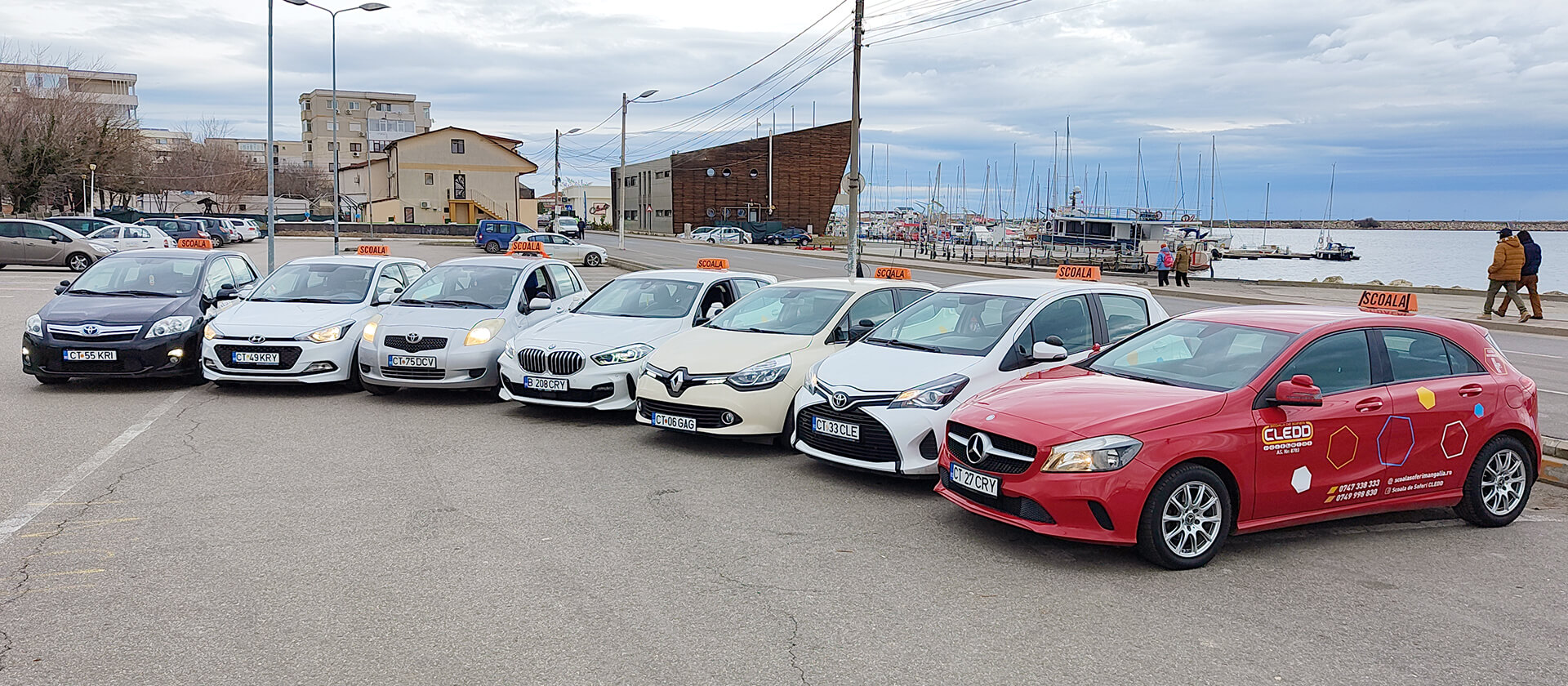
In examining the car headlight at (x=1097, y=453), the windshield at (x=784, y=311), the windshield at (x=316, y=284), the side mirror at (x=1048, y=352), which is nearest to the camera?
the car headlight at (x=1097, y=453)

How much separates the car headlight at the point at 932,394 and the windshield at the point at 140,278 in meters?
8.85

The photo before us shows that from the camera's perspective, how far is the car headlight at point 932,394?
292 inches

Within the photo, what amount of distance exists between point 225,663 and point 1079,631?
349cm

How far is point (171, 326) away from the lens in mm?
11414

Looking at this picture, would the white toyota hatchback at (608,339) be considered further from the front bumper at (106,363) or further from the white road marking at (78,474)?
the front bumper at (106,363)

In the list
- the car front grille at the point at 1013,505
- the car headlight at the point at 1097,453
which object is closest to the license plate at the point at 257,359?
the car front grille at the point at 1013,505

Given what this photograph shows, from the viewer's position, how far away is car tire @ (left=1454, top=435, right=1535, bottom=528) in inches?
259

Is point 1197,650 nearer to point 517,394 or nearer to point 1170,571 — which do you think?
point 1170,571

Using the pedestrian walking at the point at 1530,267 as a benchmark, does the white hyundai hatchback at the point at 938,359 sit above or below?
below

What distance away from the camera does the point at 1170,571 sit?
5652mm

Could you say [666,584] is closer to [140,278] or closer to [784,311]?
[784,311]

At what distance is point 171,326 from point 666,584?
8531mm

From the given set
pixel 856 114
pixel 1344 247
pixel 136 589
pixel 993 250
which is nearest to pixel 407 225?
pixel 993 250

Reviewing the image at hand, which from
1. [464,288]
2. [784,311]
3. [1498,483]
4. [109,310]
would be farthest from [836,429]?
[109,310]
